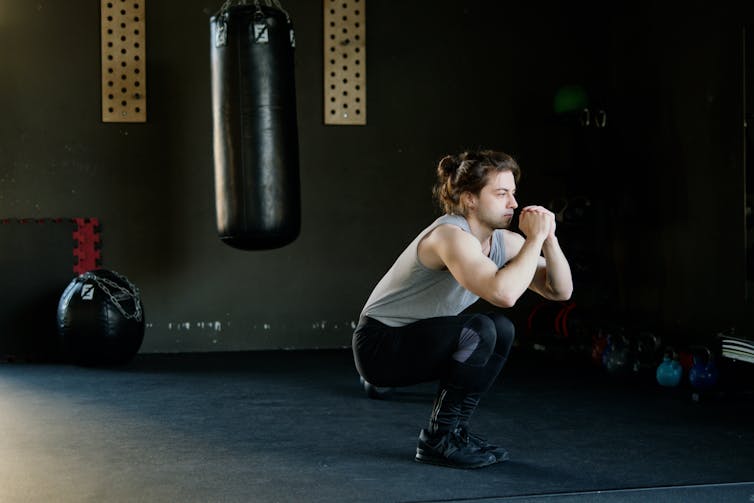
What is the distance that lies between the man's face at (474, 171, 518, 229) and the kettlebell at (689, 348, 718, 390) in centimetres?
183

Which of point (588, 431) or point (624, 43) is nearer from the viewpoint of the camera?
point (588, 431)

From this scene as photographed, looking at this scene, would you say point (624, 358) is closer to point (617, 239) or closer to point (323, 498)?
point (617, 239)

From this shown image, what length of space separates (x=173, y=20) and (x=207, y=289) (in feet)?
5.35

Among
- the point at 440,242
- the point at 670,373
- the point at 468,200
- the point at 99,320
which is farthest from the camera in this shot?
the point at 99,320

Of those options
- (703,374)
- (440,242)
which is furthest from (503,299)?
(703,374)

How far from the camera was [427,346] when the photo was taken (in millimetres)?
2709

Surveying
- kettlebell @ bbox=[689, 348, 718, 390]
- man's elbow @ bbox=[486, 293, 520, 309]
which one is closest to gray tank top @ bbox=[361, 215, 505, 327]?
man's elbow @ bbox=[486, 293, 520, 309]

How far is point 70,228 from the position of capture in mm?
5406

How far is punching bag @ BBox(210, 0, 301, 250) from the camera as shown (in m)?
4.61

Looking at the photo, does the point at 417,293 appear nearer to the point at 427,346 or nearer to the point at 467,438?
the point at 427,346

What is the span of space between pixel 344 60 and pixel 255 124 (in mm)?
1227

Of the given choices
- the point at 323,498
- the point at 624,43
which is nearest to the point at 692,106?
the point at 624,43

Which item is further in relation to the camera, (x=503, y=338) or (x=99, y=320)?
(x=99, y=320)

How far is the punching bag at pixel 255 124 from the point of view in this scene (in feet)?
15.1
